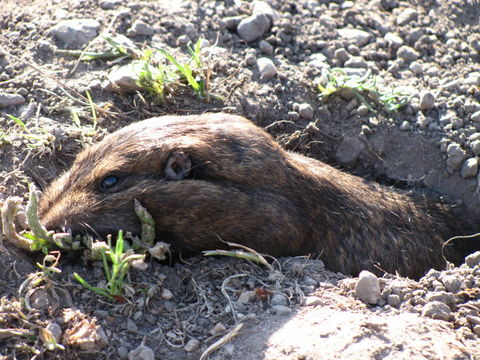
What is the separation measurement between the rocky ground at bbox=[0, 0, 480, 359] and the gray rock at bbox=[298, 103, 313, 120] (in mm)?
41

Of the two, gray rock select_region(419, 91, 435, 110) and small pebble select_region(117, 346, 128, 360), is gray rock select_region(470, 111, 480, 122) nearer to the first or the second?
gray rock select_region(419, 91, 435, 110)

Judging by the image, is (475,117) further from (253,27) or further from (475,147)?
(253,27)

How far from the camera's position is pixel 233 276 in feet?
13.8

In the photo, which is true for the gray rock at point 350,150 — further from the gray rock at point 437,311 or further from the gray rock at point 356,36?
the gray rock at point 437,311

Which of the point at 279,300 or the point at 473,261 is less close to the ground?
the point at 473,261

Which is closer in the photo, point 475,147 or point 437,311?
point 437,311

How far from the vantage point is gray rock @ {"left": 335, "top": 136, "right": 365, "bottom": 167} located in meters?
5.89

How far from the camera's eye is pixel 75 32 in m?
5.93

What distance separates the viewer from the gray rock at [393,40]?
6416 millimetres

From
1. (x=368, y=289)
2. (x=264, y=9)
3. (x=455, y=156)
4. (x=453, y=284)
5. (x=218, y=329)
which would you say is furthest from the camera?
(x=264, y=9)

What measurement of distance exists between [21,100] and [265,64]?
2.13 m

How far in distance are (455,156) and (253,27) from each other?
7.14 feet

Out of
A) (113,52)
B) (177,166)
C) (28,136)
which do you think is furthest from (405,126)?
(28,136)

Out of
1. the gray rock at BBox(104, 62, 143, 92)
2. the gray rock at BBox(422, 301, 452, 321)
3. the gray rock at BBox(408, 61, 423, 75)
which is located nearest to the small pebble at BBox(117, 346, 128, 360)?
the gray rock at BBox(422, 301, 452, 321)
